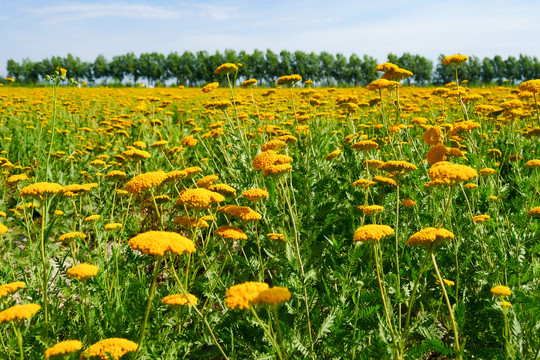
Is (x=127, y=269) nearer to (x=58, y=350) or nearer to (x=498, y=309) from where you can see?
(x=58, y=350)

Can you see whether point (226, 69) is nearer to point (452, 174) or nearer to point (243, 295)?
point (452, 174)

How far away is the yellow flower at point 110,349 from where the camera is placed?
1.70 m

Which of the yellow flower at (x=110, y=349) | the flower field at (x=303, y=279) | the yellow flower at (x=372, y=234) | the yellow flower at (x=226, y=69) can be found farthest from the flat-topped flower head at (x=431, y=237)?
the yellow flower at (x=226, y=69)

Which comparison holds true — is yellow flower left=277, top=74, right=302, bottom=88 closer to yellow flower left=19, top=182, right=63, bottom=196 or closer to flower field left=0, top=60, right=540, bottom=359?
flower field left=0, top=60, right=540, bottom=359

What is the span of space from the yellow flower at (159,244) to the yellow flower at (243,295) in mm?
253

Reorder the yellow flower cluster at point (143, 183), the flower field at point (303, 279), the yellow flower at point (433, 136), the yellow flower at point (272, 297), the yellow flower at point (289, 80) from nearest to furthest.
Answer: the yellow flower at point (272, 297), the flower field at point (303, 279), the yellow flower cluster at point (143, 183), the yellow flower at point (433, 136), the yellow flower at point (289, 80)

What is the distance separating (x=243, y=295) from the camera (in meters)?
1.68

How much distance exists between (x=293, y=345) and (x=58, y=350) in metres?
1.08

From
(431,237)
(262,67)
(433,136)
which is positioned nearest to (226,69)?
(433,136)

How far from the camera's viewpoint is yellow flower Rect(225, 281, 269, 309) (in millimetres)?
1622

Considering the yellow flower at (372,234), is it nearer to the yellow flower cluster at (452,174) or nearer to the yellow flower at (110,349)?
the yellow flower cluster at (452,174)

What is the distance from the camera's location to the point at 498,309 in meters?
2.28

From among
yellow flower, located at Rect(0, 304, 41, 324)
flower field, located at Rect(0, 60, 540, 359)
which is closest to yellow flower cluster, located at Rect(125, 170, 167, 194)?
flower field, located at Rect(0, 60, 540, 359)

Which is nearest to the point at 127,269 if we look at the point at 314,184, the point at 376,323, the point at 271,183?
the point at 271,183
